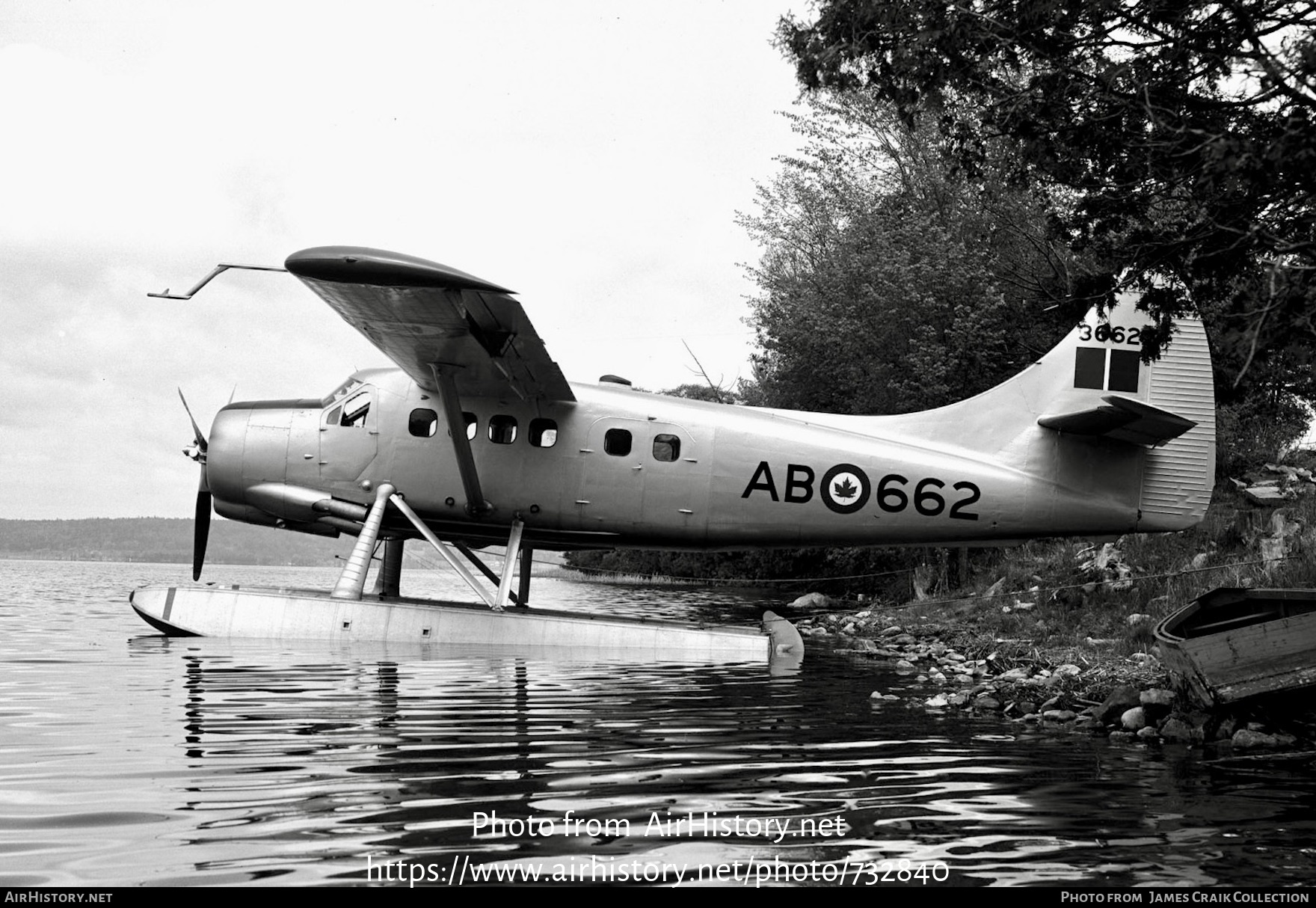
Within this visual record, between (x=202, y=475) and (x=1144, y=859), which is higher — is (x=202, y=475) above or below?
above

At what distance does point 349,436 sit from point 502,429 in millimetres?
2074

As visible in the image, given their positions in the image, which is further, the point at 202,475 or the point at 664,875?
the point at 202,475

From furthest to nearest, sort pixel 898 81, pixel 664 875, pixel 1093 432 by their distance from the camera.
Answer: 1. pixel 1093 432
2. pixel 898 81
3. pixel 664 875

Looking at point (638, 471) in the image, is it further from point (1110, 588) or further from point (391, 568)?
point (1110, 588)

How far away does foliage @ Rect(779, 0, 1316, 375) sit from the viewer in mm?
6594

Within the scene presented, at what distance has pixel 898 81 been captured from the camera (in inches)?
333

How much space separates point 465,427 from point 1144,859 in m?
10.4

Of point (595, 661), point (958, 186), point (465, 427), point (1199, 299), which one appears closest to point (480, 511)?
point (465, 427)

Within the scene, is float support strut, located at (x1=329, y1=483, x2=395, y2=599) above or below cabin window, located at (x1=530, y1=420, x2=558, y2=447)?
below

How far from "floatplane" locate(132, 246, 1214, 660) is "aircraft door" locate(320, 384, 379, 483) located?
0.08 feet

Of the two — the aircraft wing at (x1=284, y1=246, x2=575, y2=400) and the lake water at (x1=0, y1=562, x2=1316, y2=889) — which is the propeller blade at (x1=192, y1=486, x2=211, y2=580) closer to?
the aircraft wing at (x1=284, y1=246, x2=575, y2=400)

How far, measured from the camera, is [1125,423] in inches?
473

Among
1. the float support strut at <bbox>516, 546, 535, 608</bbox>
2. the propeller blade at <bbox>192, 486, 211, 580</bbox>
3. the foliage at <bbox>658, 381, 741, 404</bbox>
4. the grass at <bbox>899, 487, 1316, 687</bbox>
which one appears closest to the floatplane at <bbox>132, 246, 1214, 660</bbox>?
the float support strut at <bbox>516, 546, 535, 608</bbox>
